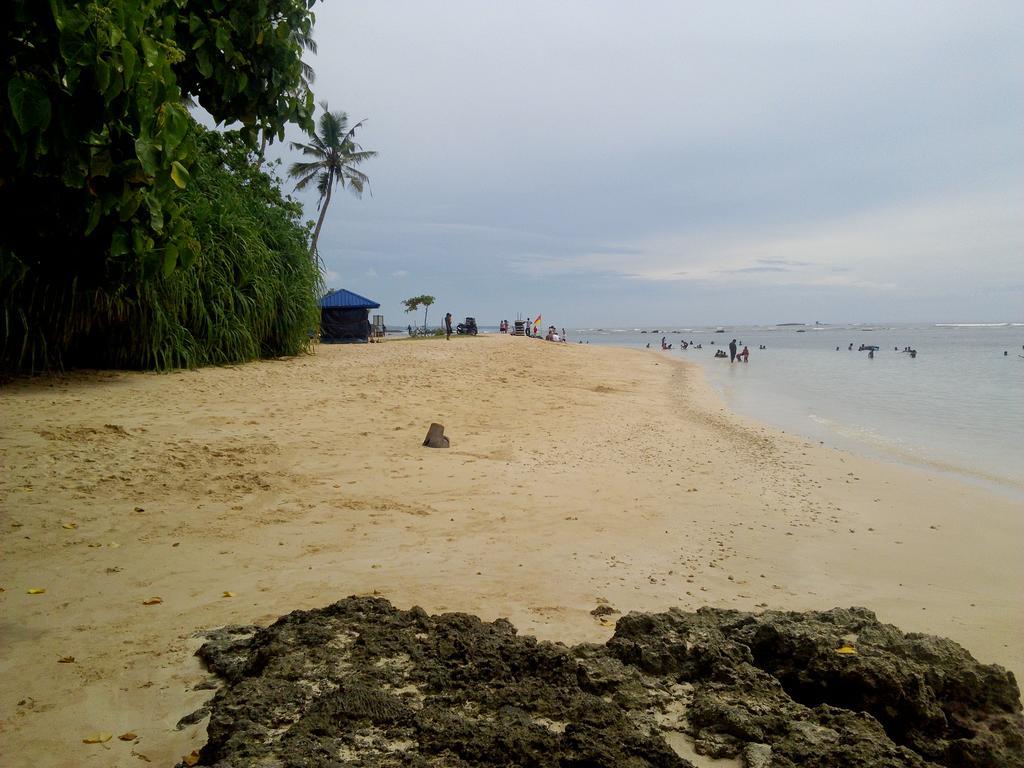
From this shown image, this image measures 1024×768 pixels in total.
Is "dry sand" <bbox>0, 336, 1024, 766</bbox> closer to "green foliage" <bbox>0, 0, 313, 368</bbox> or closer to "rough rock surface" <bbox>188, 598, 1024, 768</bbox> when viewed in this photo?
"rough rock surface" <bbox>188, 598, 1024, 768</bbox>

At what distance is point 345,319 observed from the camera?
88.9 feet

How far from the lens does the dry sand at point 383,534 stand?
119 inches

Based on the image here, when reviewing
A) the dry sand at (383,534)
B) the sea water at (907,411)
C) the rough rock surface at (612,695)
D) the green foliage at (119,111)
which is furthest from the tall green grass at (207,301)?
the sea water at (907,411)

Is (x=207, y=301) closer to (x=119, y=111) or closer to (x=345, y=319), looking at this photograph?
(x=119, y=111)

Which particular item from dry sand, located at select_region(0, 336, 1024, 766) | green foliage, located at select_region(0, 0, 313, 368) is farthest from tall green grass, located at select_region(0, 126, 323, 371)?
green foliage, located at select_region(0, 0, 313, 368)

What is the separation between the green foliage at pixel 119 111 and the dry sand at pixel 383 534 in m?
1.69

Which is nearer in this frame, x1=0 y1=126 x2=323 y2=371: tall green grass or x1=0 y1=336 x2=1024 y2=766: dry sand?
x1=0 y1=336 x2=1024 y2=766: dry sand

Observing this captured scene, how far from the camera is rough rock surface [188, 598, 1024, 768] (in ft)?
6.53

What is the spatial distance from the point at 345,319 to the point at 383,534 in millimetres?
23171

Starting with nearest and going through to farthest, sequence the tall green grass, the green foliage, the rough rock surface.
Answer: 1. the rough rock surface
2. the green foliage
3. the tall green grass

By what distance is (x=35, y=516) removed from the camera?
191 inches

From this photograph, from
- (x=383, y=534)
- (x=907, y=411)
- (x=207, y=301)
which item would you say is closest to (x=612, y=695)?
(x=383, y=534)

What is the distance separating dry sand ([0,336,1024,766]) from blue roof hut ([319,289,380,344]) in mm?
16710

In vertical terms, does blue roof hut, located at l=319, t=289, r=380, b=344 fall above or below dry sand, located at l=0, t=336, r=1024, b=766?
above
